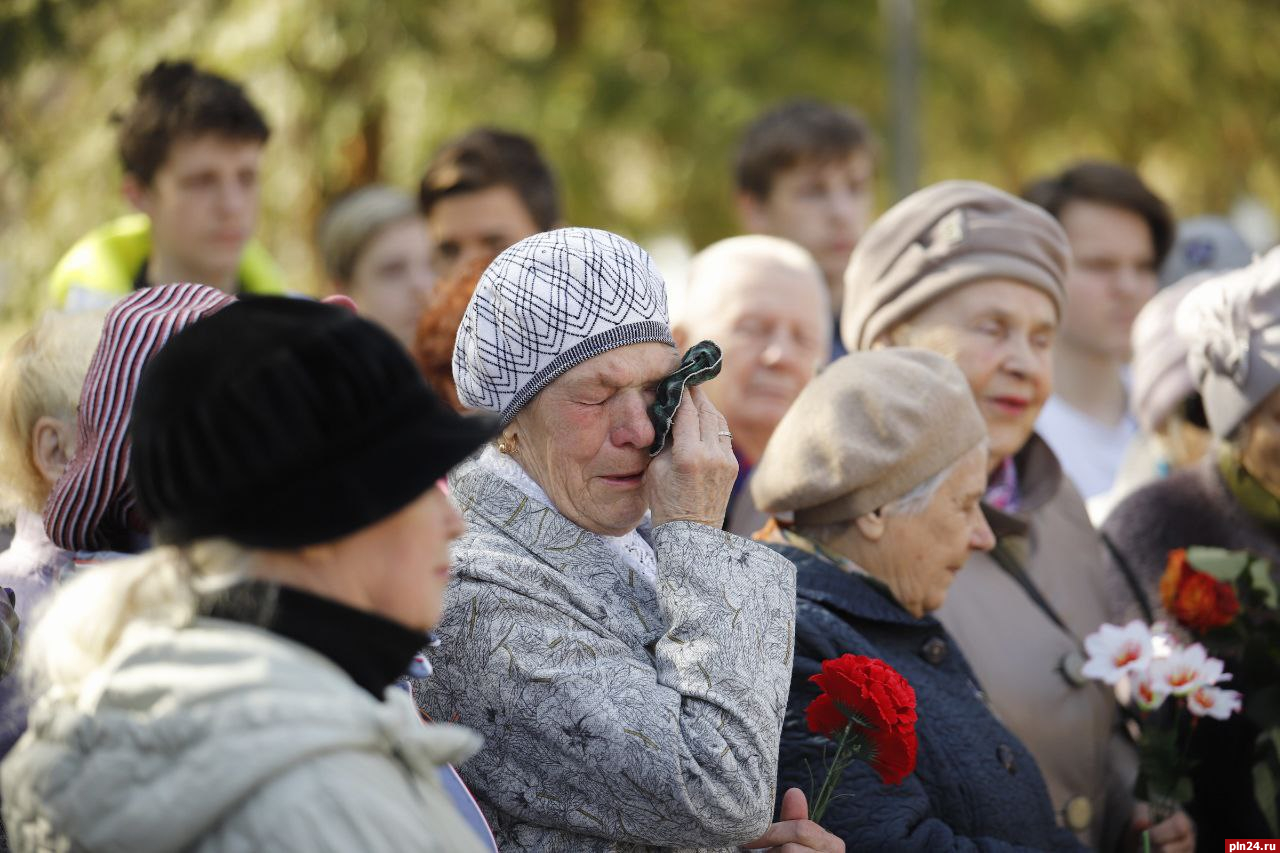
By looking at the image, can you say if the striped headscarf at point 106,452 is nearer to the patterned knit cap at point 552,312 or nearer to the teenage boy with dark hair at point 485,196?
the patterned knit cap at point 552,312

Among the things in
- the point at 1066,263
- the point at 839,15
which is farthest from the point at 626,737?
the point at 839,15

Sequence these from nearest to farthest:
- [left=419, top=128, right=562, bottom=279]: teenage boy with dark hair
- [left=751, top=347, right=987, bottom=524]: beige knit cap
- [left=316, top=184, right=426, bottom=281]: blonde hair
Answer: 1. [left=751, top=347, right=987, bottom=524]: beige knit cap
2. [left=419, top=128, right=562, bottom=279]: teenage boy with dark hair
3. [left=316, top=184, right=426, bottom=281]: blonde hair

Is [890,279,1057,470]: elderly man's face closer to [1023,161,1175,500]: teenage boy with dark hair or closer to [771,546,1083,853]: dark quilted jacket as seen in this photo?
[771,546,1083,853]: dark quilted jacket

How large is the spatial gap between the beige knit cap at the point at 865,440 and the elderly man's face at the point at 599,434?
53 cm

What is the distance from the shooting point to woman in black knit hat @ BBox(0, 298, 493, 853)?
1.74 m

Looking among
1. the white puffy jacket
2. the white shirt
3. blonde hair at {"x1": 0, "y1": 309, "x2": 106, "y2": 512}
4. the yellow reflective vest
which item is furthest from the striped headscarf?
the white shirt

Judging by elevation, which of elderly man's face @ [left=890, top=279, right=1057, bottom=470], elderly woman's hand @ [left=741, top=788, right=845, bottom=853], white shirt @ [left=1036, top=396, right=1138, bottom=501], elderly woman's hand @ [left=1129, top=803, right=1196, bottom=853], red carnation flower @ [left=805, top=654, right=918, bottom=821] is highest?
elderly man's face @ [left=890, top=279, right=1057, bottom=470]

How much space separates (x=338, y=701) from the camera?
5.93 feet

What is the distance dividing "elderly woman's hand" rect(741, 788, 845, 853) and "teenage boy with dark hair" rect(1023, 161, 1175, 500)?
10.2ft

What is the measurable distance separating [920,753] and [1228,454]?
5.91ft

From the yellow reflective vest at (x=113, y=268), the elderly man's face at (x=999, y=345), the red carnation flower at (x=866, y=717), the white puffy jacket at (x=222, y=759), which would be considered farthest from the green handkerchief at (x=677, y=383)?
the yellow reflective vest at (x=113, y=268)

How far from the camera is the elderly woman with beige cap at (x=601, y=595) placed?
241 cm

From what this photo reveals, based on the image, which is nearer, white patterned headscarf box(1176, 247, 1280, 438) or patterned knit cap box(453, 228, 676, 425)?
patterned knit cap box(453, 228, 676, 425)

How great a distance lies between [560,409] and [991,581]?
58.4 inches
